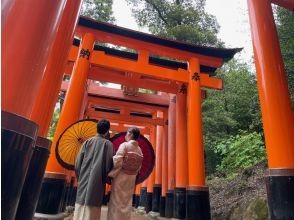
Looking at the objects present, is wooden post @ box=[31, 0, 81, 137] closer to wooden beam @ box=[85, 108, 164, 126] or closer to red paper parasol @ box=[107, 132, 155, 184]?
red paper parasol @ box=[107, 132, 155, 184]

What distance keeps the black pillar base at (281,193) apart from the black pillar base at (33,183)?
10.3 ft

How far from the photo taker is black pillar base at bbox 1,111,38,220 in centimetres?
144

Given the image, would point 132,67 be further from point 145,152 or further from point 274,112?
point 274,112

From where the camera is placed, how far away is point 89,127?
4703mm

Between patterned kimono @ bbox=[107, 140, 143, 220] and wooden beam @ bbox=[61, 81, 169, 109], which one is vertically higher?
wooden beam @ bbox=[61, 81, 169, 109]

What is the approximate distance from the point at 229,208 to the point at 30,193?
646cm

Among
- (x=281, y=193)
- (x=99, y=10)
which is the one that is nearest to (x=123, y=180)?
(x=281, y=193)

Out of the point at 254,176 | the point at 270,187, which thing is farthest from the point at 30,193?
the point at 254,176

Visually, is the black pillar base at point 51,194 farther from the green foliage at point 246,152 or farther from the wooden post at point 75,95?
the green foliage at point 246,152

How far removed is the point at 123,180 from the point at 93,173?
0.57 metres

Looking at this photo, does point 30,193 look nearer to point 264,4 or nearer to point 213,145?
point 264,4

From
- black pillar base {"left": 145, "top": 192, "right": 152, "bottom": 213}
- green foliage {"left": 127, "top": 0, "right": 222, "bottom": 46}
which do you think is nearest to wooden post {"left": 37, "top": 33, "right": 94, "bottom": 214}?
black pillar base {"left": 145, "top": 192, "right": 152, "bottom": 213}

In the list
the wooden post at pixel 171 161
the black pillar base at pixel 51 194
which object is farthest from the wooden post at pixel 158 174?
the black pillar base at pixel 51 194

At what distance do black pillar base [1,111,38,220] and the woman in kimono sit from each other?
2647 millimetres
